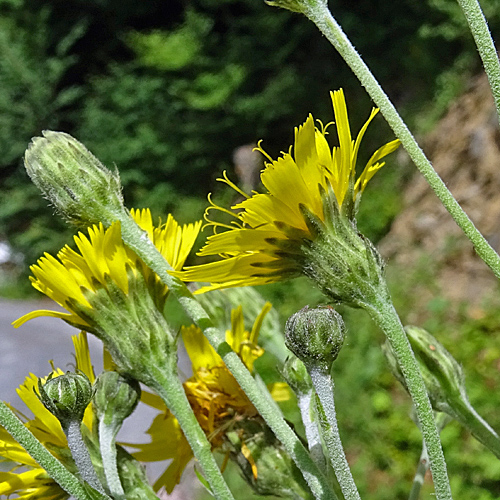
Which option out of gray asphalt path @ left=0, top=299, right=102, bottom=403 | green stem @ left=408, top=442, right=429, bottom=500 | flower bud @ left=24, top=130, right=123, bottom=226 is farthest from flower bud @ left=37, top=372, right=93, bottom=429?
gray asphalt path @ left=0, top=299, right=102, bottom=403

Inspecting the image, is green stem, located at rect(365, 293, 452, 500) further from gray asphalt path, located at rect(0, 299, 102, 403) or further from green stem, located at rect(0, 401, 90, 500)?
gray asphalt path, located at rect(0, 299, 102, 403)

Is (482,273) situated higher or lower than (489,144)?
lower

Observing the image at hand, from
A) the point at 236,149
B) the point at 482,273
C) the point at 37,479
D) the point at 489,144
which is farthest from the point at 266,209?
the point at 236,149

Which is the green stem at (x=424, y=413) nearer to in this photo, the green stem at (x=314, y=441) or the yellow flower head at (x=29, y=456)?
the green stem at (x=314, y=441)

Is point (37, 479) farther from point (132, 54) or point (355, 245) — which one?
point (132, 54)

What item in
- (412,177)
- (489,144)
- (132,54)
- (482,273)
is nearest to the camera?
(482,273)

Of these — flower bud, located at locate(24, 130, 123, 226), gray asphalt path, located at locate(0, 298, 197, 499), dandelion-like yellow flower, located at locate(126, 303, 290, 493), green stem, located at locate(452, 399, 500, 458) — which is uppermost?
flower bud, located at locate(24, 130, 123, 226)
